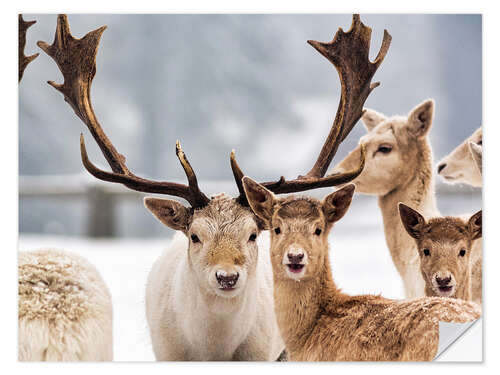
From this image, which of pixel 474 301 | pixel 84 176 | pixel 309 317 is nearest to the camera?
pixel 309 317

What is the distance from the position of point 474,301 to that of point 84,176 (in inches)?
72.7

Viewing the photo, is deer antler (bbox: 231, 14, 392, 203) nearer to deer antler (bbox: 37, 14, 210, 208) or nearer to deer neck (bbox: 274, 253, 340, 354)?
deer neck (bbox: 274, 253, 340, 354)

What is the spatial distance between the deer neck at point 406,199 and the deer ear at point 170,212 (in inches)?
35.1

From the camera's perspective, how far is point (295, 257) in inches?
103

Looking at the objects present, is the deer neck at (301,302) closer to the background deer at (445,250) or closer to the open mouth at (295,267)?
the open mouth at (295,267)

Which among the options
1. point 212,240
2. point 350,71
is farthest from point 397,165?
point 212,240

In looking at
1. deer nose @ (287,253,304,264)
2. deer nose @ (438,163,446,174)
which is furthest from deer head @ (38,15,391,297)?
deer nose @ (438,163,446,174)

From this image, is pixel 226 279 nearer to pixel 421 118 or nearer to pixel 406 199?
pixel 406 199

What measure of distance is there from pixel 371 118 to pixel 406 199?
396mm

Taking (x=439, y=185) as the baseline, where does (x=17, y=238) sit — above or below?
below

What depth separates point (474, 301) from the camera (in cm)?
285

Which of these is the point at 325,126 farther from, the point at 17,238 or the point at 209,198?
the point at 17,238

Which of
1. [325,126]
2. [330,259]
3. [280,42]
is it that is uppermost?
[280,42]
